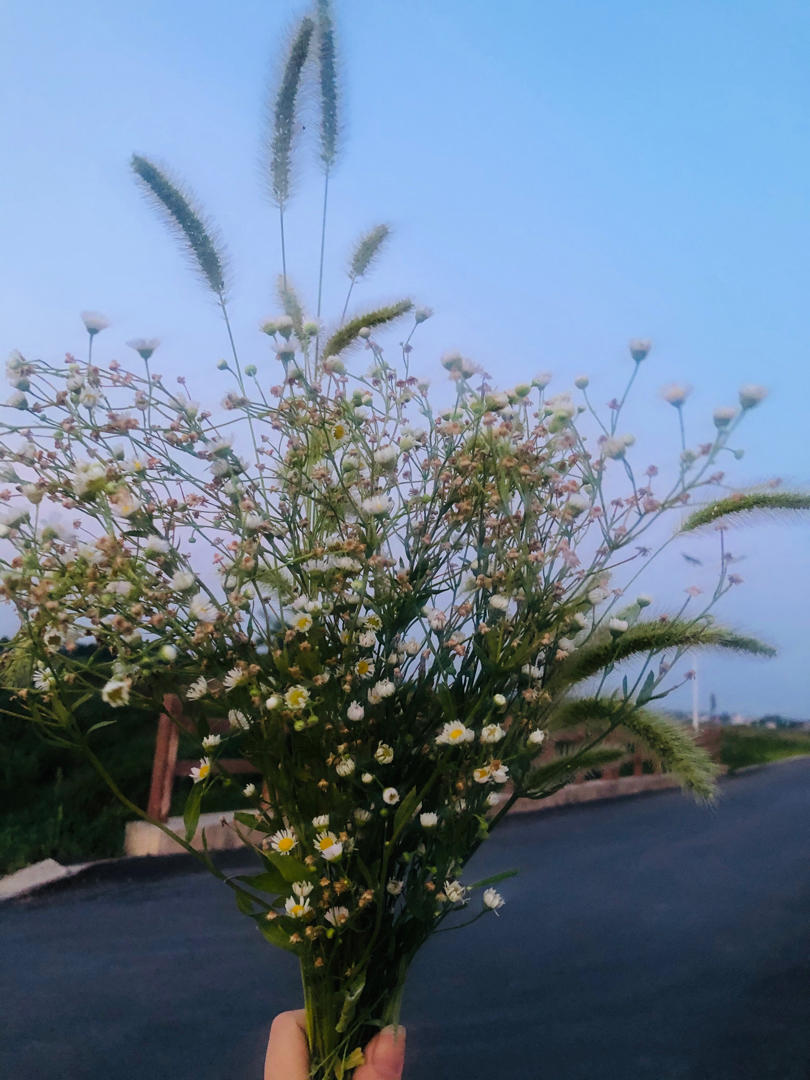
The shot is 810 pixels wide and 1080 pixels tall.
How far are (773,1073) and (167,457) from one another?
249 cm

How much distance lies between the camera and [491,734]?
0.94 metres

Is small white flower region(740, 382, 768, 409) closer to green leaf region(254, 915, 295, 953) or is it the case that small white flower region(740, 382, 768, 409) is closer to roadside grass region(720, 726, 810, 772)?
green leaf region(254, 915, 295, 953)

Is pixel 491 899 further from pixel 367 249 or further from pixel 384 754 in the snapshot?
pixel 367 249

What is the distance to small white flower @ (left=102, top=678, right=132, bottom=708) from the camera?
900mm

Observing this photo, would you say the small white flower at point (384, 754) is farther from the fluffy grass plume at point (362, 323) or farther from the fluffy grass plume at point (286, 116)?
the fluffy grass plume at point (286, 116)

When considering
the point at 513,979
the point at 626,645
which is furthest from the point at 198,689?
the point at 513,979

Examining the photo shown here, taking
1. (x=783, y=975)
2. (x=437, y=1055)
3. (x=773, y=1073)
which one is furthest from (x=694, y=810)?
(x=437, y=1055)

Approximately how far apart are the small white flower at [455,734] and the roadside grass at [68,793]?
120 inches

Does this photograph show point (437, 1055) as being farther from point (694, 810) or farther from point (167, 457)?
point (694, 810)

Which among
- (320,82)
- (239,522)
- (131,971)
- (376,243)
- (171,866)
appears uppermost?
(320,82)

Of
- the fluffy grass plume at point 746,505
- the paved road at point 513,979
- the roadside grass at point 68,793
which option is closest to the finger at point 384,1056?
the fluffy grass plume at point 746,505

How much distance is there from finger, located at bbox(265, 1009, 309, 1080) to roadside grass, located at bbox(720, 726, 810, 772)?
339cm

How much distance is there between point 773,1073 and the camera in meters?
2.60

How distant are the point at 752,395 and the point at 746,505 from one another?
0.35 m
